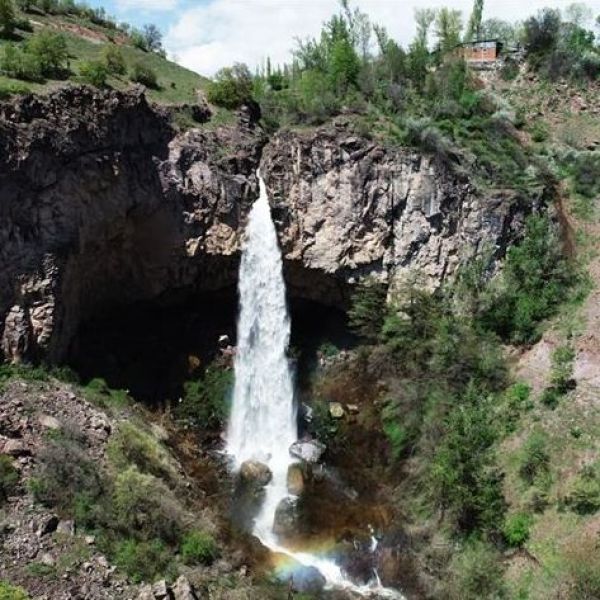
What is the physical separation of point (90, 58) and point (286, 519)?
2378cm

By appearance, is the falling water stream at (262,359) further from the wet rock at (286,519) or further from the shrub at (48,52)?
the shrub at (48,52)

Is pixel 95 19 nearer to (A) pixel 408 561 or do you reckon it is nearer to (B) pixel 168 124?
(B) pixel 168 124

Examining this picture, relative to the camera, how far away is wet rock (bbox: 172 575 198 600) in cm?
1834

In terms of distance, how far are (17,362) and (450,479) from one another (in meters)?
16.2

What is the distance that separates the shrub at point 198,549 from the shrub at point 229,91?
2171 centimetres

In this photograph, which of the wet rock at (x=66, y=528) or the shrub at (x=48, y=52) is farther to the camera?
the shrub at (x=48, y=52)

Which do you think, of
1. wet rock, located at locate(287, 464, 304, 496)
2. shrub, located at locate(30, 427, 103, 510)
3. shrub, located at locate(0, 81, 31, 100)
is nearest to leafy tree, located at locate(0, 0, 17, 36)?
shrub, located at locate(0, 81, 31, 100)

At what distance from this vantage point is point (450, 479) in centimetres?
2295

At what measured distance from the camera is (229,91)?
A: 3459 cm

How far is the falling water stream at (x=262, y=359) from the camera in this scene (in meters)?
30.3

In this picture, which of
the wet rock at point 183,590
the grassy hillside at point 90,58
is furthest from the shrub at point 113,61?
the wet rock at point 183,590

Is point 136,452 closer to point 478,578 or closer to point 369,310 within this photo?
point 478,578

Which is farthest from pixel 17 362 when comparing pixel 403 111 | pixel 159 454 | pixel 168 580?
pixel 403 111

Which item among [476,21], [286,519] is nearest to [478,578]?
[286,519]
